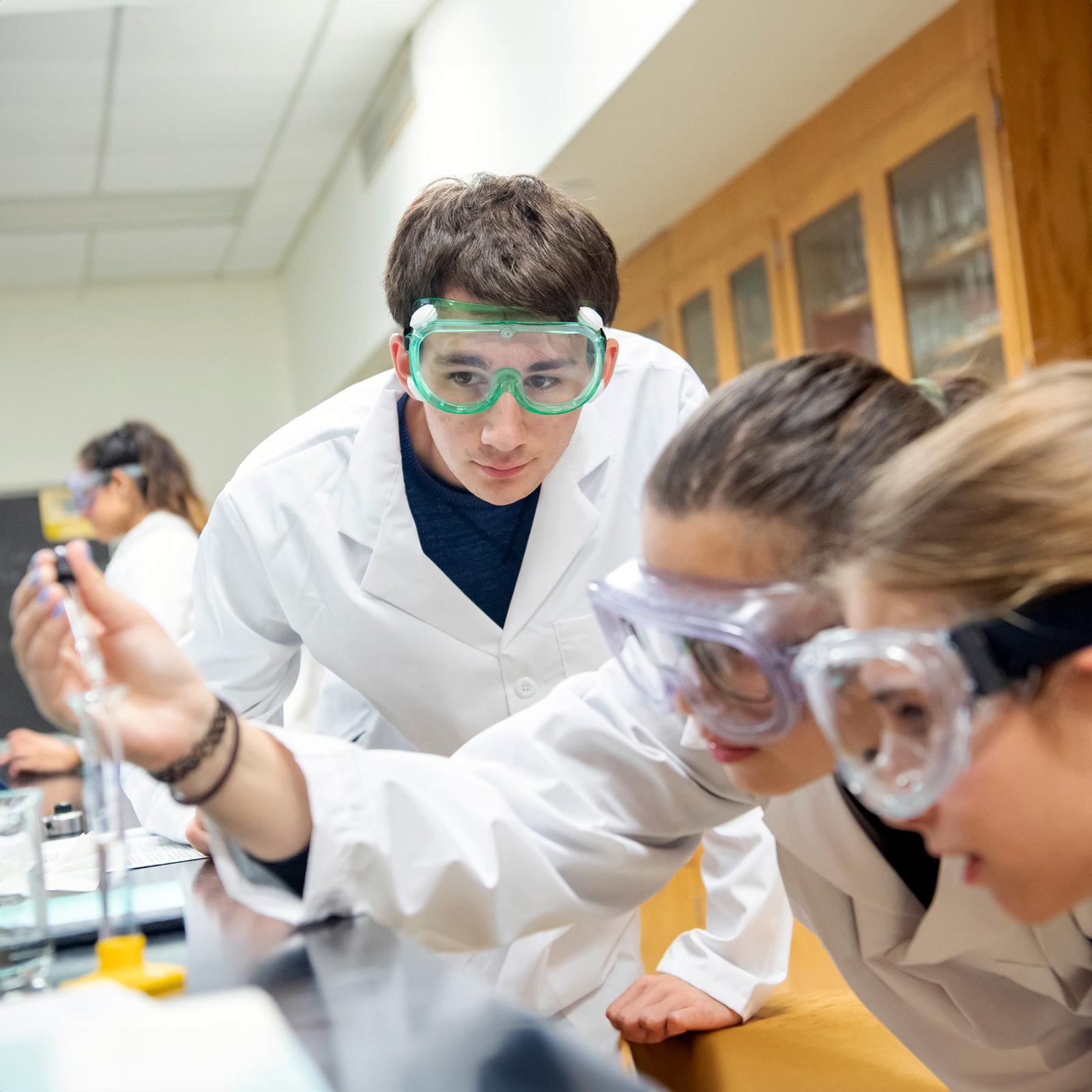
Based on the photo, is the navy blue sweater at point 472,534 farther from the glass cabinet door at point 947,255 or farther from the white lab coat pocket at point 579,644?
the glass cabinet door at point 947,255

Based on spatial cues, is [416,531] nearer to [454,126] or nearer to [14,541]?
[454,126]

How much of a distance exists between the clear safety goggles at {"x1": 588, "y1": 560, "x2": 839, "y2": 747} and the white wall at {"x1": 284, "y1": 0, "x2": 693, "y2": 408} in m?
2.17

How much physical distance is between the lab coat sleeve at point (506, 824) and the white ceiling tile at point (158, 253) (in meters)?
4.88

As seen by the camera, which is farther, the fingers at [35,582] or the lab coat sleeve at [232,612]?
the lab coat sleeve at [232,612]

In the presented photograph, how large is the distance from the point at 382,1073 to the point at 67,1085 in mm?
180

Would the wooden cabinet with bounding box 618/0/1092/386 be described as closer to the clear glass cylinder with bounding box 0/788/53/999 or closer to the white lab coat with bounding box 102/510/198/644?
the white lab coat with bounding box 102/510/198/644

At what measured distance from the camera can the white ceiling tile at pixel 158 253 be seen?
568 centimetres

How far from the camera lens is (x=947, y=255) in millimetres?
3348

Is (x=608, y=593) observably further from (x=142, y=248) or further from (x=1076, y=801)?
(x=142, y=248)

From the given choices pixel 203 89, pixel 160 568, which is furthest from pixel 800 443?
pixel 203 89

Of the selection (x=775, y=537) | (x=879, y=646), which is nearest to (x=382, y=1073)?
(x=879, y=646)

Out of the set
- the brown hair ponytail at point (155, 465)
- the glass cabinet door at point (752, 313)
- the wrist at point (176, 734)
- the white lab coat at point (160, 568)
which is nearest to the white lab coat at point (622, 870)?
the wrist at point (176, 734)

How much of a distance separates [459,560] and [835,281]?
2.29m

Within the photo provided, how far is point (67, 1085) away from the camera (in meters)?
0.72
